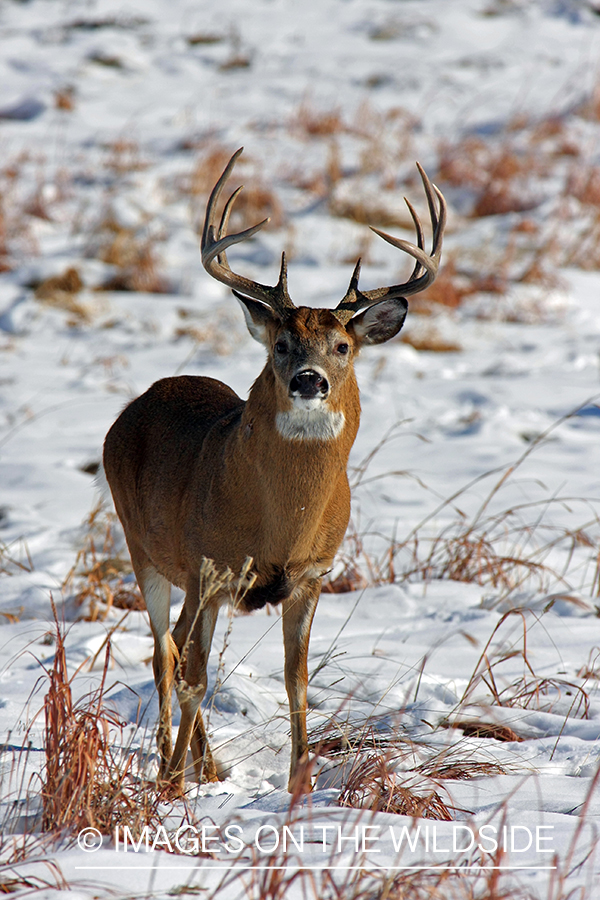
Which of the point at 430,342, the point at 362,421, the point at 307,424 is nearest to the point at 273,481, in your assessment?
the point at 307,424

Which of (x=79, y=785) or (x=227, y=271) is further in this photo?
(x=227, y=271)

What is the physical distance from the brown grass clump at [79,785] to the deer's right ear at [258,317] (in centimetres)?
149

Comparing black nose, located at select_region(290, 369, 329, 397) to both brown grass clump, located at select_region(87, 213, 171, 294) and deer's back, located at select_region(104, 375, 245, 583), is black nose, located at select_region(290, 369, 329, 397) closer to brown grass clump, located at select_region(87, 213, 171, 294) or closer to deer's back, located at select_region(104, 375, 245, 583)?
deer's back, located at select_region(104, 375, 245, 583)

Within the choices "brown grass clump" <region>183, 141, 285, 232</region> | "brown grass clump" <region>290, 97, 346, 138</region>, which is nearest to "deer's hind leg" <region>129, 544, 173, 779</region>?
"brown grass clump" <region>183, 141, 285, 232</region>

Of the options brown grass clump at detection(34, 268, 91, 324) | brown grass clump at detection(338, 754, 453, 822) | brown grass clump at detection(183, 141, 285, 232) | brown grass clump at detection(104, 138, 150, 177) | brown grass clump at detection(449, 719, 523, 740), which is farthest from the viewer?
brown grass clump at detection(104, 138, 150, 177)

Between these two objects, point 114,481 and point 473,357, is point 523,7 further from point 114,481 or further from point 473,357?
point 114,481

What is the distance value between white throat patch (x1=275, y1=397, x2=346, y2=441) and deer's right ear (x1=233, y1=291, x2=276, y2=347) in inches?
17.0

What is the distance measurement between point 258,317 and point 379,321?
0.46m

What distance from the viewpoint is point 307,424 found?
131 inches

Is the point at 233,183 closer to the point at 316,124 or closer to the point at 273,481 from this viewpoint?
the point at 316,124

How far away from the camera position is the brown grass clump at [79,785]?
2395mm

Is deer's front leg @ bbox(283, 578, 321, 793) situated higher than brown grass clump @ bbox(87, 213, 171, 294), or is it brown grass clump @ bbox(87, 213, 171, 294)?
brown grass clump @ bbox(87, 213, 171, 294)

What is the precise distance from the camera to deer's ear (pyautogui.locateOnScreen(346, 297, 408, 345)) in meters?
3.65

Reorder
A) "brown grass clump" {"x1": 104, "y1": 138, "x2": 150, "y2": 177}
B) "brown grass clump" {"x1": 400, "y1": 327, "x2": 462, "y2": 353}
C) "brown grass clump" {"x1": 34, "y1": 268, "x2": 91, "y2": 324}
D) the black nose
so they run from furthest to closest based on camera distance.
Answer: "brown grass clump" {"x1": 104, "y1": 138, "x2": 150, "y2": 177} → "brown grass clump" {"x1": 34, "y1": 268, "x2": 91, "y2": 324} → "brown grass clump" {"x1": 400, "y1": 327, "x2": 462, "y2": 353} → the black nose
